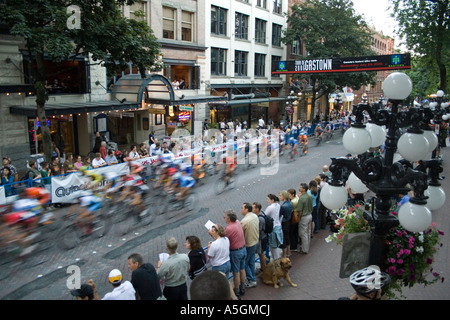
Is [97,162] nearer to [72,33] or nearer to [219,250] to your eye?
[72,33]

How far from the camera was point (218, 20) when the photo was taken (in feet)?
105

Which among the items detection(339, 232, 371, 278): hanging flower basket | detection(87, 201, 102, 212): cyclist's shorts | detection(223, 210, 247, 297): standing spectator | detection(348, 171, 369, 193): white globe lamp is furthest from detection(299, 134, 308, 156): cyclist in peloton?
detection(339, 232, 371, 278): hanging flower basket

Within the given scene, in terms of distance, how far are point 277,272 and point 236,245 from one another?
1.25 meters

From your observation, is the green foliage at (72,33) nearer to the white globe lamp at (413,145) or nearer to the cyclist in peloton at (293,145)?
the cyclist in peloton at (293,145)

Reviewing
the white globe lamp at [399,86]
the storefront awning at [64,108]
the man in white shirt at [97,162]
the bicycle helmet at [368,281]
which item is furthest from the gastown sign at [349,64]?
the bicycle helmet at [368,281]

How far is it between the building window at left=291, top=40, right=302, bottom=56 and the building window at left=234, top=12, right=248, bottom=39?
28.8 ft

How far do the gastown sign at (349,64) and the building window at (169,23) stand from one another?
29.9 ft

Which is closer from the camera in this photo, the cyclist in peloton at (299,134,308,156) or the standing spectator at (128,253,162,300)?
the standing spectator at (128,253,162,300)

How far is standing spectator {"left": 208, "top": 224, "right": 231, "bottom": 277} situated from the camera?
22.5 feet

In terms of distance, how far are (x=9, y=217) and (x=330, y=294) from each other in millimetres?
6927

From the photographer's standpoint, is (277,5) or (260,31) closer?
(260,31)

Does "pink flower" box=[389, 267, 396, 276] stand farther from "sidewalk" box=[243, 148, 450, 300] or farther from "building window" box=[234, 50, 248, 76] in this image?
"building window" box=[234, 50, 248, 76]

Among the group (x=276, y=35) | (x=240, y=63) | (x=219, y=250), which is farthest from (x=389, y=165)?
(x=276, y=35)

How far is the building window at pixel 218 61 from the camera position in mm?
32469
